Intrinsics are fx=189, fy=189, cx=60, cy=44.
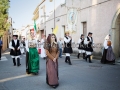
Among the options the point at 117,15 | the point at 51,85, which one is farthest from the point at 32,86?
the point at 117,15

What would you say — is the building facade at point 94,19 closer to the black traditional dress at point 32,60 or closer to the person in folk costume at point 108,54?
the person in folk costume at point 108,54

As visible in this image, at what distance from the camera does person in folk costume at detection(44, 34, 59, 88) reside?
5.66m

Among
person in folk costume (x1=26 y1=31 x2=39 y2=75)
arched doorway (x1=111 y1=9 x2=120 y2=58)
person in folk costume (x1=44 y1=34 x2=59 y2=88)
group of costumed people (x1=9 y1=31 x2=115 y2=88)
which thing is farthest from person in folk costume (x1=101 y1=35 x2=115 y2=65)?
person in folk costume (x1=44 y1=34 x2=59 y2=88)

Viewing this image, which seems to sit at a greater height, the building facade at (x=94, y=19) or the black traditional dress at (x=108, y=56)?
the building facade at (x=94, y=19)

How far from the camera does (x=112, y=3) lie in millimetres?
12609

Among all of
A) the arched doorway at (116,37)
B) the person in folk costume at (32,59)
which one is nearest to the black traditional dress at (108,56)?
the arched doorway at (116,37)

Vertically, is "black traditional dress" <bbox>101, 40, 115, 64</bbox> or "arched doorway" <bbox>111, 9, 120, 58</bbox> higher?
"arched doorway" <bbox>111, 9, 120, 58</bbox>

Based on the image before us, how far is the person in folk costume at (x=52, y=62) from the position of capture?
Answer: 5.66m

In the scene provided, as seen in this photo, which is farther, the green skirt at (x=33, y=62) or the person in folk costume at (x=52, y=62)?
the green skirt at (x=33, y=62)

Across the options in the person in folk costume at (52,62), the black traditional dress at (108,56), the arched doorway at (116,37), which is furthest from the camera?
the arched doorway at (116,37)

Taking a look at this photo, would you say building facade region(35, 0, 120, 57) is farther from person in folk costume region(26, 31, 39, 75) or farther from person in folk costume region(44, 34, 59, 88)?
person in folk costume region(44, 34, 59, 88)

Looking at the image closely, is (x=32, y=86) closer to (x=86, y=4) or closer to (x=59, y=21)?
(x=86, y=4)

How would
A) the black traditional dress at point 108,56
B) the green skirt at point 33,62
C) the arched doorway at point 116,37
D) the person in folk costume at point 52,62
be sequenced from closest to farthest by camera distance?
the person in folk costume at point 52,62 < the green skirt at point 33,62 < the black traditional dress at point 108,56 < the arched doorway at point 116,37

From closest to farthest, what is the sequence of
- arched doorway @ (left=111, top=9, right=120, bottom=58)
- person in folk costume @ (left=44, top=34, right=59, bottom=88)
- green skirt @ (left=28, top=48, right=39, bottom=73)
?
person in folk costume @ (left=44, top=34, right=59, bottom=88), green skirt @ (left=28, top=48, right=39, bottom=73), arched doorway @ (left=111, top=9, right=120, bottom=58)
